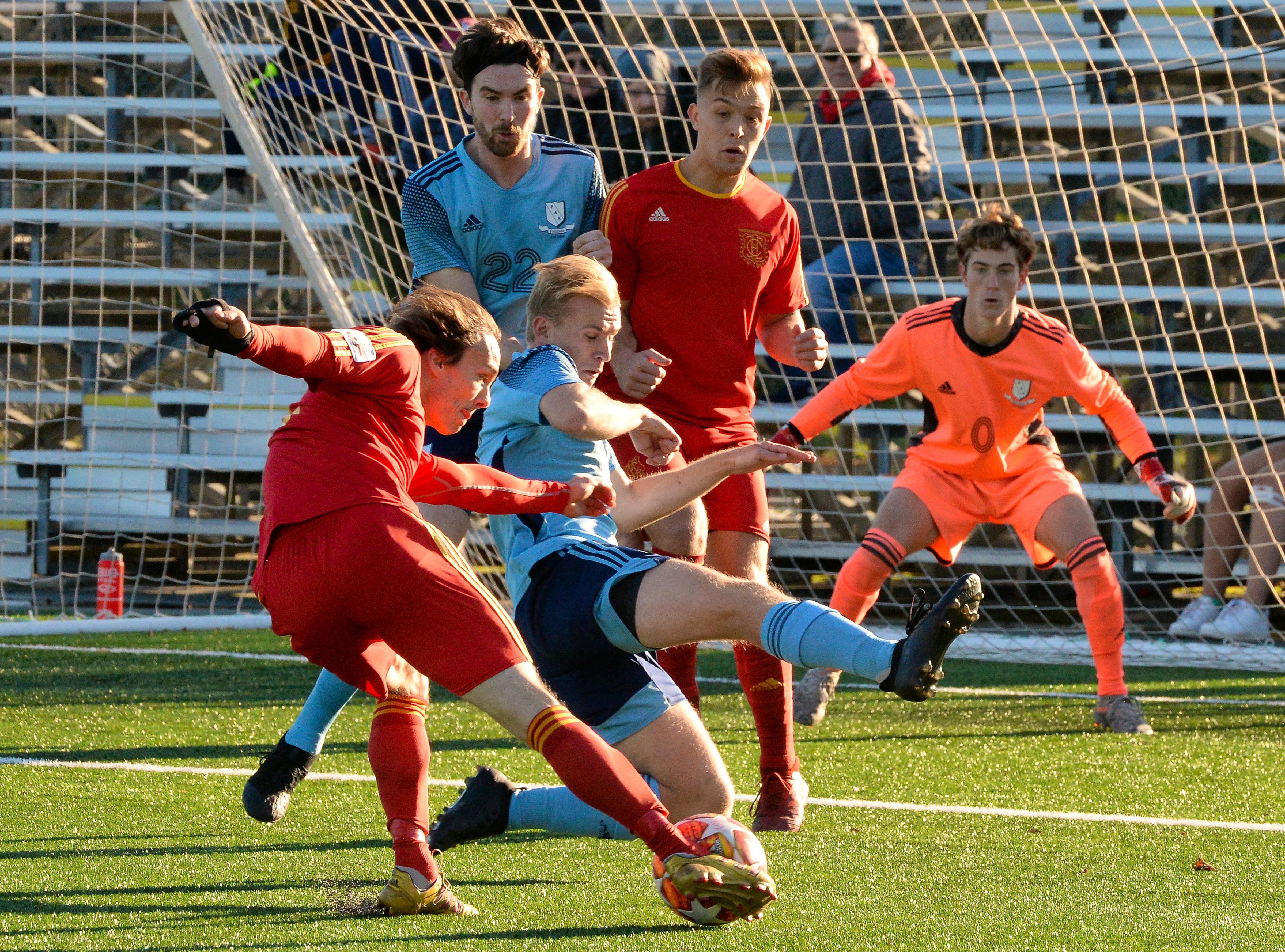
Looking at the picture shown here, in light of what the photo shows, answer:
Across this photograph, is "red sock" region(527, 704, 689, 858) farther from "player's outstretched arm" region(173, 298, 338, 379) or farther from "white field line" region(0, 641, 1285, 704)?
"white field line" region(0, 641, 1285, 704)

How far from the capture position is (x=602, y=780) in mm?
2314

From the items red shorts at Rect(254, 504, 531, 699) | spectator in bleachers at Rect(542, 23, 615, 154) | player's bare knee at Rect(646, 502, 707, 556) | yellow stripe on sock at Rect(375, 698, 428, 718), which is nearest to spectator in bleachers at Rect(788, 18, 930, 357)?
spectator in bleachers at Rect(542, 23, 615, 154)

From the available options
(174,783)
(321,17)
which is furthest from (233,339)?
(321,17)

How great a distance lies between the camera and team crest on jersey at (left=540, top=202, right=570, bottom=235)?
3.74 metres

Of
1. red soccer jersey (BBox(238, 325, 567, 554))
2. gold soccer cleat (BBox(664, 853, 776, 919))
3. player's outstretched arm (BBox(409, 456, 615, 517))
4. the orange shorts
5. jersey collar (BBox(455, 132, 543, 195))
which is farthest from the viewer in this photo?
the orange shorts

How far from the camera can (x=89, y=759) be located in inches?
155

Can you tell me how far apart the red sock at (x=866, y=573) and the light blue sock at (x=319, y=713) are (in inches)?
80.2

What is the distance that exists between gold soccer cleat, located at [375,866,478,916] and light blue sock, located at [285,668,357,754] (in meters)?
0.72

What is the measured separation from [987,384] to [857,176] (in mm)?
2768

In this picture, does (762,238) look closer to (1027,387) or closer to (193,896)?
(1027,387)

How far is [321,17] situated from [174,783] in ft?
13.8

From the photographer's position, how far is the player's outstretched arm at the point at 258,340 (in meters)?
2.07

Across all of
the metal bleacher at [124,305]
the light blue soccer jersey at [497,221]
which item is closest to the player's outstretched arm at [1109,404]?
the light blue soccer jersey at [497,221]

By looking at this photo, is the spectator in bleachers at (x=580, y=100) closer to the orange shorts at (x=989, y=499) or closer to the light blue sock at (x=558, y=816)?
the orange shorts at (x=989, y=499)
